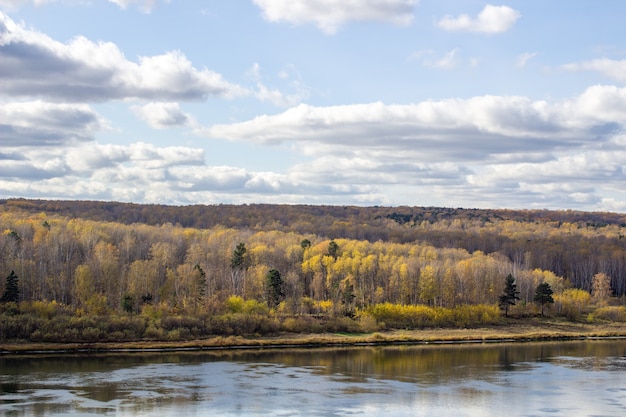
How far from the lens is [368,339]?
70.8 meters

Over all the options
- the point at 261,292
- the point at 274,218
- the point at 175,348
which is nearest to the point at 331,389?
the point at 175,348

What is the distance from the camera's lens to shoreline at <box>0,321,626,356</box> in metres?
61.2

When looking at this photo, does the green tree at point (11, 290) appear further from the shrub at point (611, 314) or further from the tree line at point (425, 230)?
the tree line at point (425, 230)

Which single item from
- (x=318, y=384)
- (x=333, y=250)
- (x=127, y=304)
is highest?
(x=333, y=250)

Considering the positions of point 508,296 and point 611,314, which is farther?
point 611,314

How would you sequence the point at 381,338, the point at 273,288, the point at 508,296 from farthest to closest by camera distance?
the point at 508,296
the point at 273,288
the point at 381,338

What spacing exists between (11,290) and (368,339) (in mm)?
32174

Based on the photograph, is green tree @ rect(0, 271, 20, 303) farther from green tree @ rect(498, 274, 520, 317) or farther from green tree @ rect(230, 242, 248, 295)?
green tree @ rect(498, 274, 520, 317)

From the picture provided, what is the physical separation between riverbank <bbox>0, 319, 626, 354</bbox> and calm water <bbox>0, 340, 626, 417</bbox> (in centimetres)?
358

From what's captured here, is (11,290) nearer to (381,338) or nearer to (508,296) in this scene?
(381,338)

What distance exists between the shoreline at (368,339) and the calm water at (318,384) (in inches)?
135

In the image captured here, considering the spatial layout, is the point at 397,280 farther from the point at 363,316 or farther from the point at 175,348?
the point at 175,348

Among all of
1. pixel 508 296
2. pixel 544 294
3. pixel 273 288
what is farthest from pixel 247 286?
pixel 544 294

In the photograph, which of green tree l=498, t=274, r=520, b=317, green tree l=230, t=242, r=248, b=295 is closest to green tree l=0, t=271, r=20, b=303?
green tree l=230, t=242, r=248, b=295
